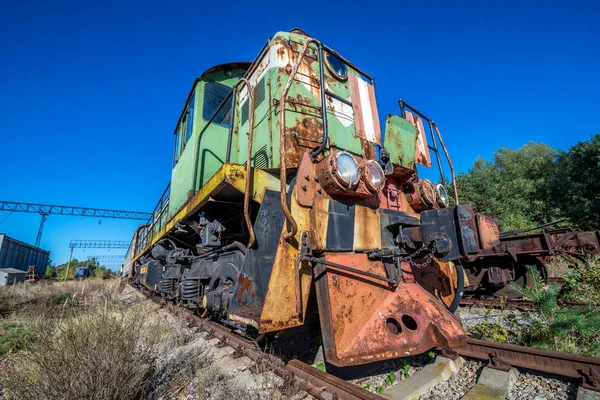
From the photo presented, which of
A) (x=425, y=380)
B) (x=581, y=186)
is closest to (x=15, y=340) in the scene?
(x=425, y=380)

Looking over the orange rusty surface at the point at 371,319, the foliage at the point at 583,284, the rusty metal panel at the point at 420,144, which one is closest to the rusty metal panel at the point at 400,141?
the rusty metal panel at the point at 420,144

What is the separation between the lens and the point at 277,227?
7.66ft

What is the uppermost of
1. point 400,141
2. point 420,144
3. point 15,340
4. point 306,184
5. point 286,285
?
point 420,144

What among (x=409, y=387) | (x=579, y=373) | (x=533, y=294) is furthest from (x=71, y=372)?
(x=533, y=294)

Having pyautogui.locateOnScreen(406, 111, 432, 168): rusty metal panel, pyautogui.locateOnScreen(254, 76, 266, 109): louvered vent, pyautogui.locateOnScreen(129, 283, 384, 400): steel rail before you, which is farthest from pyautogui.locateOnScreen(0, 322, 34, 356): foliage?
pyautogui.locateOnScreen(406, 111, 432, 168): rusty metal panel

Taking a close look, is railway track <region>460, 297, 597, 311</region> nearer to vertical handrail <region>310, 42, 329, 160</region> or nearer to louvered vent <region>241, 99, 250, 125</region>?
vertical handrail <region>310, 42, 329, 160</region>

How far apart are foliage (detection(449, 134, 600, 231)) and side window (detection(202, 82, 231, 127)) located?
12930mm

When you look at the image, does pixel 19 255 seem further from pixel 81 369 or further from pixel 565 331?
pixel 565 331

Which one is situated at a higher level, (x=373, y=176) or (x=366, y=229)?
(x=373, y=176)

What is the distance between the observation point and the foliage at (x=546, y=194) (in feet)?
46.7

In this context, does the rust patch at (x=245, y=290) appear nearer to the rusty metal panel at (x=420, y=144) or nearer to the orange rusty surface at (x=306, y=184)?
the orange rusty surface at (x=306, y=184)

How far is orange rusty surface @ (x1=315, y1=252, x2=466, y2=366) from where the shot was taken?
200 centimetres

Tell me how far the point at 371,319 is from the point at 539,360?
4.94ft

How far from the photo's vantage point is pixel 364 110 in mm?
3846
